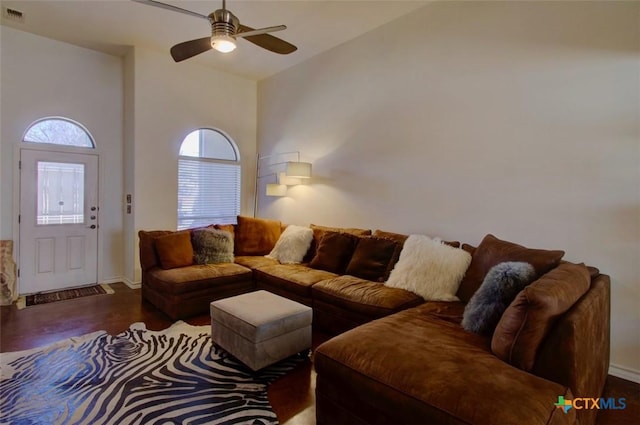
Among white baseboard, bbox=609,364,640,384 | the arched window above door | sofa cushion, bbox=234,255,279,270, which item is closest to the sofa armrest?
white baseboard, bbox=609,364,640,384

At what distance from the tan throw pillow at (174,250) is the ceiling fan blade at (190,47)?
2.04m

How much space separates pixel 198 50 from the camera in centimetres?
269

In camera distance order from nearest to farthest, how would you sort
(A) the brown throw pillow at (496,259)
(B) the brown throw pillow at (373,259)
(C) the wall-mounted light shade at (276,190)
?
(A) the brown throw pillow at (496,259), (B) the brown throw pillow at (373,259), (C) the wall-mounted light shade at (276,190)

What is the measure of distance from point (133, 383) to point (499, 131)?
11.5 feet

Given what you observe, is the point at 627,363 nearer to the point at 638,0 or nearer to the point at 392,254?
the point at 392,254

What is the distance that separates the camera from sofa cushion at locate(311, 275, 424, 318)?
102 inches

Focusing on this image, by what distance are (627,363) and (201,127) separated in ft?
17.8

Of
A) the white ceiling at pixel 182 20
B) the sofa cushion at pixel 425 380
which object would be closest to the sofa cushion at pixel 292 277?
the sofa cushion at pixel 425 380

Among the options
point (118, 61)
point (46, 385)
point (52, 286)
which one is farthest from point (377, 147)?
point (52, 286)

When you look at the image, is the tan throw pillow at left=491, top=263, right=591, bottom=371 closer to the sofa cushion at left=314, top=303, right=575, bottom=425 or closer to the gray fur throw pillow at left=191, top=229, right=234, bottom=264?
the sofa cushion at left=314, top=303, right=575, bottom=425

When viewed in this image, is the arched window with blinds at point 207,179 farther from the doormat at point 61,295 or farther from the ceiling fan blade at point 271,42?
the ceiling fan blade at point 271,42

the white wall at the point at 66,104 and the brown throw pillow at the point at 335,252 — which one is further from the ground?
the white wall at the point at 66,104

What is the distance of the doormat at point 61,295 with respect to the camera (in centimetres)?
384

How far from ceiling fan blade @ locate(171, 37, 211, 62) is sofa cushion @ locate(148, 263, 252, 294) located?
2.14m
